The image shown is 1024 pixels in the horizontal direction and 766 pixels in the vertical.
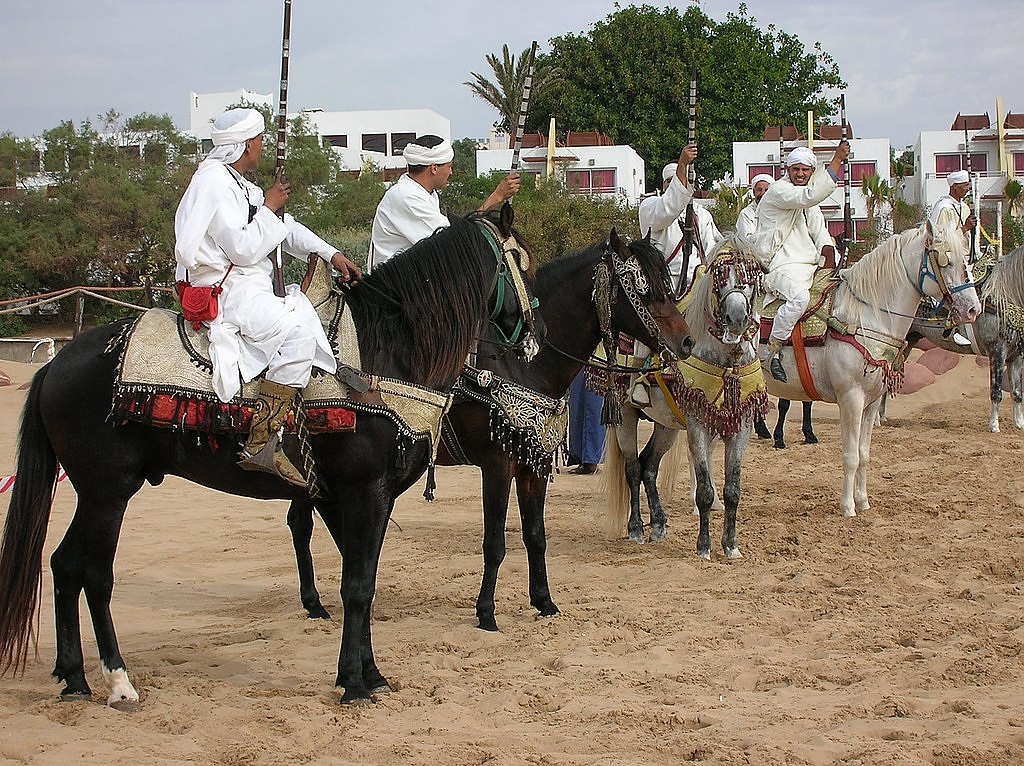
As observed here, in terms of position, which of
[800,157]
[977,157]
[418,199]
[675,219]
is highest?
[977,157]

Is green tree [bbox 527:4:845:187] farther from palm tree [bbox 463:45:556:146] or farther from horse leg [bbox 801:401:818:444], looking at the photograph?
horse leg [bbox 801:401:818:444]

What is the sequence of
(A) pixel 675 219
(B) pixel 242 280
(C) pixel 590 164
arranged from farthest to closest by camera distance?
(C) pixel 590 164 → (A) pixel 675 219 → (B) pixel 242 280

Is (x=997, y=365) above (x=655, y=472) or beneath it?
above

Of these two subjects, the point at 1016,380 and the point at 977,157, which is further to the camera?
the point at 977,157

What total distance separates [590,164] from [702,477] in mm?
41404

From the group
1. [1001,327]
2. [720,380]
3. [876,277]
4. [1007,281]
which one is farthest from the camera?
[1001,327]

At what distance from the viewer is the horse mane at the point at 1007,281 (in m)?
14.3

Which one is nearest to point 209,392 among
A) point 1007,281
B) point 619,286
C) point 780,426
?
point 619,286

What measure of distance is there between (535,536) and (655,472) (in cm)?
252

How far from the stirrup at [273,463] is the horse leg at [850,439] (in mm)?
Result: 5652

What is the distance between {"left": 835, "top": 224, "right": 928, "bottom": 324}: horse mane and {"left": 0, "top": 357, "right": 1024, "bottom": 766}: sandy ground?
6.00 feet

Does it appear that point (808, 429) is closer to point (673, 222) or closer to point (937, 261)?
point (937, 261)

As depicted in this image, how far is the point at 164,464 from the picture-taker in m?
5.16

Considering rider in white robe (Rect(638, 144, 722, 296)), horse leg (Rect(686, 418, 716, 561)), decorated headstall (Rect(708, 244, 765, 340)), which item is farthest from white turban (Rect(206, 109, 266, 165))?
horse leg (Rect(686, 418, 716, 561))
